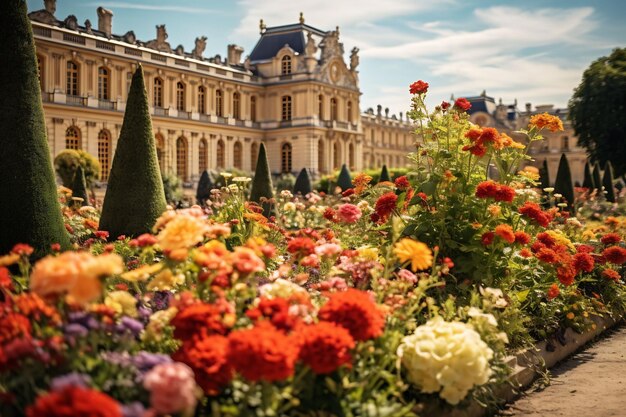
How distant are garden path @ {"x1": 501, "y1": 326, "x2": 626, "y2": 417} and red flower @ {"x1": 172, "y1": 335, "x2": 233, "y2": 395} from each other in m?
2.54

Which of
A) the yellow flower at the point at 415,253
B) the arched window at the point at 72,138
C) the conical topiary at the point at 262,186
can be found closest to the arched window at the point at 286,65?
the arched window at the point at 72,138

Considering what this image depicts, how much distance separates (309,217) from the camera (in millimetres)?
13141

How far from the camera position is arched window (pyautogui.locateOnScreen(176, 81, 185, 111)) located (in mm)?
39906

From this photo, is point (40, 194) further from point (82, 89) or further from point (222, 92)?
point (222, 92)

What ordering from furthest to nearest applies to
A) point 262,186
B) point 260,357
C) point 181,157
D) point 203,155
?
point 203,155, point 181,157, point 262,186, point 260,357

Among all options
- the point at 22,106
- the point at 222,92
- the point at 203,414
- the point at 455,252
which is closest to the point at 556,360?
the point at 455,252

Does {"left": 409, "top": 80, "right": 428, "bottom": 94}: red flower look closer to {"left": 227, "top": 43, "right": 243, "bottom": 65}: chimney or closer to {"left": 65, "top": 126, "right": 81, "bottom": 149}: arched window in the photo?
{"left": 65, "top": 126, "right": 81, "bottom": 149}: arched window

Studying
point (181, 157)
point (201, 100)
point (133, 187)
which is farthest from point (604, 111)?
point (133, 187)

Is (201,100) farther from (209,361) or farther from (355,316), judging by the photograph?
(209,361)

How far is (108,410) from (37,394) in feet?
2.93

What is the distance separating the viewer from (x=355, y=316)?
10.8 feet

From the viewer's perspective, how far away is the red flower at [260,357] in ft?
9.07

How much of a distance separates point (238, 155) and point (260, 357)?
1668 inches

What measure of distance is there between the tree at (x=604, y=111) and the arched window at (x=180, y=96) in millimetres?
23521
